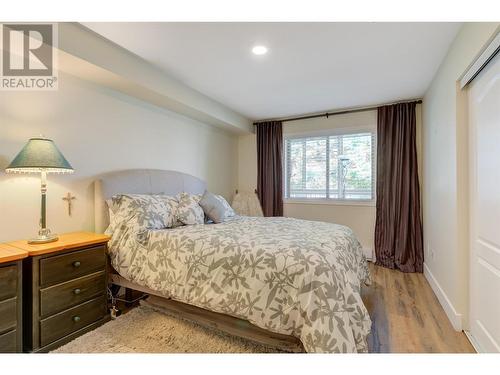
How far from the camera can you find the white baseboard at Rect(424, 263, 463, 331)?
79.8 inches

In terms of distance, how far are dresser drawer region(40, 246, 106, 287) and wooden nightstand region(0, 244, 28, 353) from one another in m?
0.14

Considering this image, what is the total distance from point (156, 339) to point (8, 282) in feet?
3.33

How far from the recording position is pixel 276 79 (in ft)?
9.32

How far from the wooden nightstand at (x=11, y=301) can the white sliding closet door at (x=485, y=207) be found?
9.67ft

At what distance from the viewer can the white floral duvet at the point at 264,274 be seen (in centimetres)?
144

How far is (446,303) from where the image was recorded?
2.30 meters

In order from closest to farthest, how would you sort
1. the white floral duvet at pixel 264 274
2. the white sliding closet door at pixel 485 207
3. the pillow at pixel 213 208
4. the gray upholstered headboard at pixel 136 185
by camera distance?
the white floral duvet at pixel 264 274 < the white sliding closet door at pixel 485 207 < the gray upholstered headboard at pixel 136 185 < the pillow at pixel 213 208

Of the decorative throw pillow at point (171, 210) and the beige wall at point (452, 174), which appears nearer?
the beige wall at point (452, 174)

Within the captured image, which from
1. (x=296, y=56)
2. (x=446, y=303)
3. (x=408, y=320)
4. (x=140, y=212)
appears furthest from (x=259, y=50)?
(x=446, y=303)

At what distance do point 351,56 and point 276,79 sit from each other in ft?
2.70

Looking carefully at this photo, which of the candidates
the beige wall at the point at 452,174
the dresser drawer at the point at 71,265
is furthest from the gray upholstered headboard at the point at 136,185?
the beige wall at the point at 452,174

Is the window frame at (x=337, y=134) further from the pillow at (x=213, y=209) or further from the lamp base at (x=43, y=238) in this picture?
the lamp base at (x=43, y=238)

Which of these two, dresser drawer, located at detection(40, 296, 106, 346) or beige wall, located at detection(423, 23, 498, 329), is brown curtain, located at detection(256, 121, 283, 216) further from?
dresser drawer, located at detection(40, 296, 106, 346)
